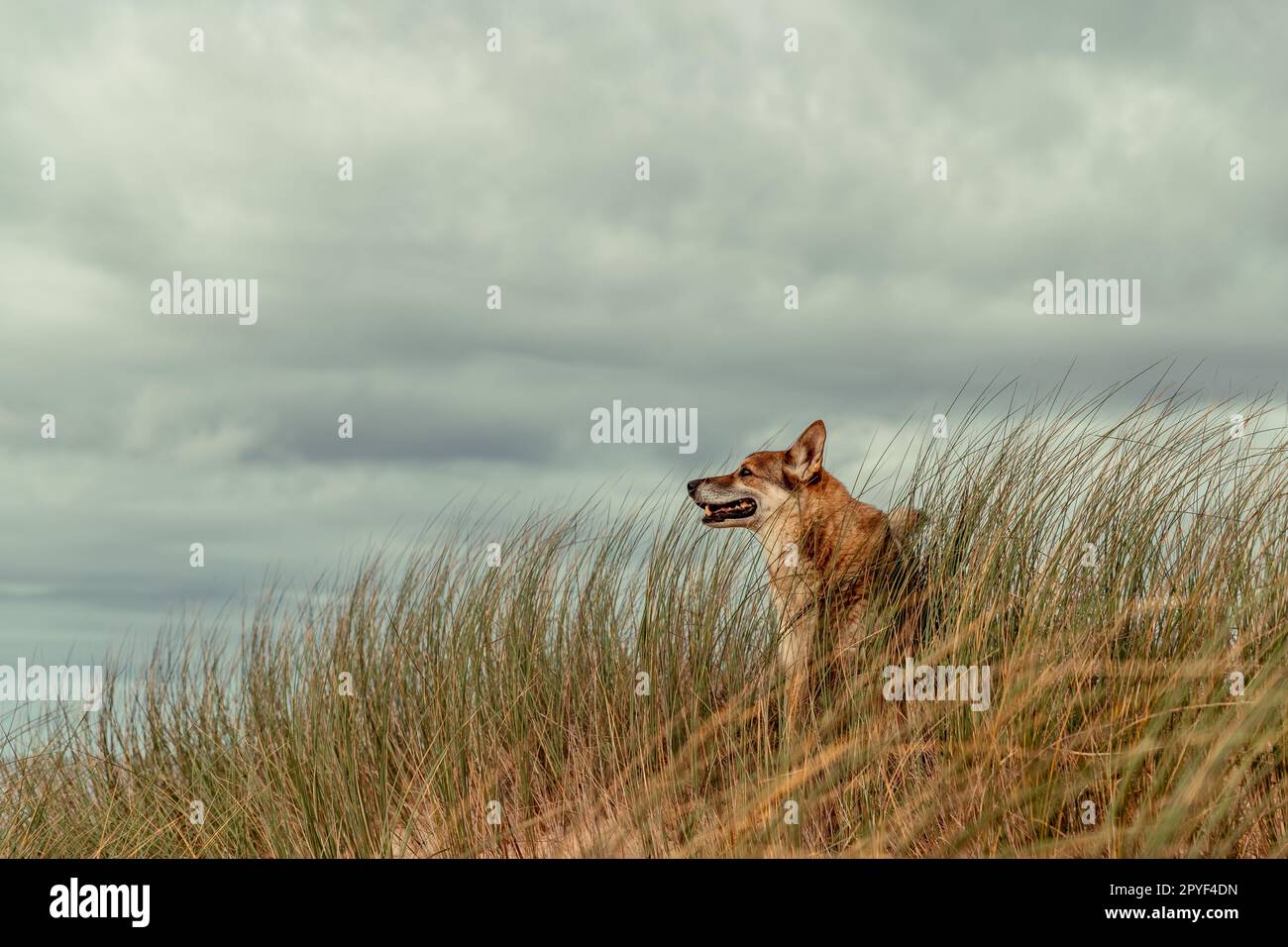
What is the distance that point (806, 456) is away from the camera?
7.90 m

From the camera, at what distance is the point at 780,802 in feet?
18.2

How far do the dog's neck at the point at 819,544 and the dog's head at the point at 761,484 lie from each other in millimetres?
102

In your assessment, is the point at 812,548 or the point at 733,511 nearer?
the point at 812,548

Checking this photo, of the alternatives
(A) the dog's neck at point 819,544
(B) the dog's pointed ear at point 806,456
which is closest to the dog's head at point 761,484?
(B) the dog's pointed ear at point 806,456

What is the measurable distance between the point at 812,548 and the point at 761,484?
0.69 m

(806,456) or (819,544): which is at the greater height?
(806,456)

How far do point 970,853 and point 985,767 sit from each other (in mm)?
475

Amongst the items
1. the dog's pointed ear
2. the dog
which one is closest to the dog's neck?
the dog

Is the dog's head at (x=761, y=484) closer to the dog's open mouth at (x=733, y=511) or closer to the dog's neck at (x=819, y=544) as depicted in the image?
the dog's open mouth at (x=733, y=511)

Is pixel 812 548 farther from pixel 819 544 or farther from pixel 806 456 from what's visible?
pixel 806 456

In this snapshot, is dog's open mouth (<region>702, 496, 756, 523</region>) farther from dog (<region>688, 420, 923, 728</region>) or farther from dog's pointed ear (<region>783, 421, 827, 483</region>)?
dog's pointed ear (<region>783, 421, 827, 483</region>)

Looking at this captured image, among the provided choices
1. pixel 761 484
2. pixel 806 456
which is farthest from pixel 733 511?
pixel 806 456
